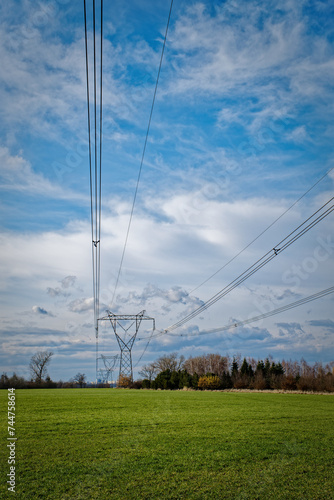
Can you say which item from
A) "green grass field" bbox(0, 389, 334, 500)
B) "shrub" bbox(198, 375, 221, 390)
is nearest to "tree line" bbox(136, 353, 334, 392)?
"shrub" bbox(198, 375, 221, 390)

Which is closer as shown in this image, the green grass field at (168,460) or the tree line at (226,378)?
the green grass field at (168,460)

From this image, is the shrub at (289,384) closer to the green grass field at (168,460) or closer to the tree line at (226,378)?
the tree line at (226,378)

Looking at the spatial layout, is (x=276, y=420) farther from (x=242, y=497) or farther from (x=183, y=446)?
(x=242, y=497)

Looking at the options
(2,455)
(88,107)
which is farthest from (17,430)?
(88,107)

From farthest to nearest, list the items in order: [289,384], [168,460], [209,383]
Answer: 1. [209,383]
2. [289,384]
3. [168,460]

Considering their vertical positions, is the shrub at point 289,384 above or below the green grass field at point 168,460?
below

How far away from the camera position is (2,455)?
942 cm

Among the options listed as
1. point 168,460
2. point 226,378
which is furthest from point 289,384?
point 168,460

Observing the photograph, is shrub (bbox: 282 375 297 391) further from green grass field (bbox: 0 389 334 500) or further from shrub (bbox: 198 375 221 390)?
green grass field (bbox: 0 389 334 500)

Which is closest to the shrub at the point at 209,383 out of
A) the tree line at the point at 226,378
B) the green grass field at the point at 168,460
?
the tree line at the point at 226,378

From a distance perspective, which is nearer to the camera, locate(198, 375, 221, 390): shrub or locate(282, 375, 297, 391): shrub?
locate(282, 375, 297, 391): shrub

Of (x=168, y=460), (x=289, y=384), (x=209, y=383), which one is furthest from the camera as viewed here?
(x=209, y=383)

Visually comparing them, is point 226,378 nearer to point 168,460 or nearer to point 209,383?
point 209,383

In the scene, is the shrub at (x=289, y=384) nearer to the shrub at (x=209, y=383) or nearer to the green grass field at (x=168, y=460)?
the shrub at (x=209, y=383)
